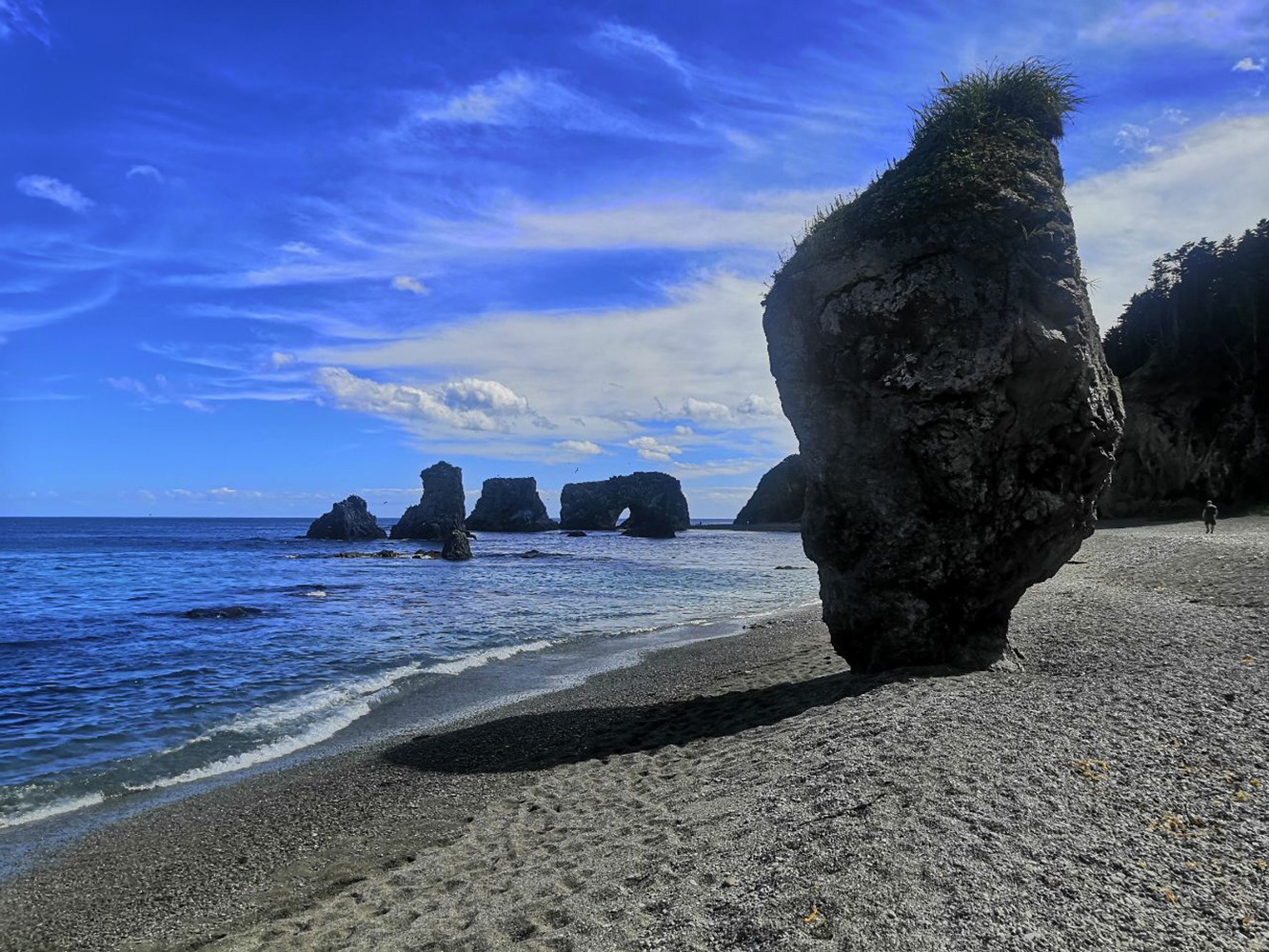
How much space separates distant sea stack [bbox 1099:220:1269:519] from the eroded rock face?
89.0m

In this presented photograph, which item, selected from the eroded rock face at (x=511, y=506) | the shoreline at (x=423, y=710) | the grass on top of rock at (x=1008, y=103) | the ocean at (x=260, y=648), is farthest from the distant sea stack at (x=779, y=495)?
the grass on top of rock at (x=1008, y=103)

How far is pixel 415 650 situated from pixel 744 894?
1702 centimetres

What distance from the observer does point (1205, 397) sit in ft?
162

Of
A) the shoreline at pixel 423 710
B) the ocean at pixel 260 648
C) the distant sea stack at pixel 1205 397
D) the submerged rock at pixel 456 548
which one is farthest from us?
the submerged rock at pixel 456 548

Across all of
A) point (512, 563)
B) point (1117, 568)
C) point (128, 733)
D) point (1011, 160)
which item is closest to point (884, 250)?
point (1011, 160)

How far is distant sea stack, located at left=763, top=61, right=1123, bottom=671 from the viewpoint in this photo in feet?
35.3

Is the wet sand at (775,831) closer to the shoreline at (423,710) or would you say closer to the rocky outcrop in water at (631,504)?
the shoreline at (423,710)

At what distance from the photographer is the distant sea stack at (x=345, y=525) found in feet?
331

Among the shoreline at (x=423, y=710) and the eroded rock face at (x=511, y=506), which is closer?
the shoreline at (x=423, y=710)

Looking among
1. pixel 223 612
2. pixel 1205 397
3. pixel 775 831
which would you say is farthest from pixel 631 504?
pixel 775 831

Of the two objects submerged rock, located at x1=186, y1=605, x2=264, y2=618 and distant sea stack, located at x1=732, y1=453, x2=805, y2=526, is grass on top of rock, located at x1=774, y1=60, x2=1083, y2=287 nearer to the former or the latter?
submerged rock, located at x1=186, y1=605, x2=264, y2=618

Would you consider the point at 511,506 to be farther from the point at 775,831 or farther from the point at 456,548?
the point at 775,831

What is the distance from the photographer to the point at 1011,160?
1128cm

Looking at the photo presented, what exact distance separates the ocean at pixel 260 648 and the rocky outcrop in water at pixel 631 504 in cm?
6685
